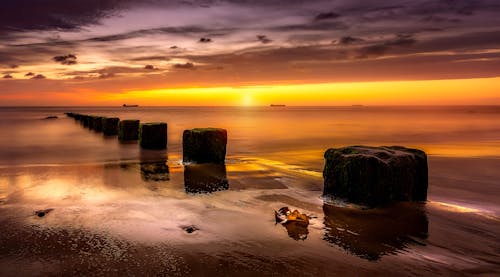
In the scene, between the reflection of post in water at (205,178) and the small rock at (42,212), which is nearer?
the small rock at (42,212)

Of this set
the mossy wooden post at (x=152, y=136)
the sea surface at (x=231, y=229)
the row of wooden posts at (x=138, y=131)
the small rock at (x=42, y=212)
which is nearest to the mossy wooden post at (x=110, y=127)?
the row of wooden posts at (x=138, y=131)

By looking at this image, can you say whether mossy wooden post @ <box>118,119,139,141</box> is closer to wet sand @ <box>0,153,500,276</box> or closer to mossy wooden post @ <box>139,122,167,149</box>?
mossy wooden post @ <box>139,122,167,149</box>

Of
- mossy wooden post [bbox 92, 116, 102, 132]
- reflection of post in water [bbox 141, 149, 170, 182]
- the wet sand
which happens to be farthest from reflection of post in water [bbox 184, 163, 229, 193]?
mossy wooden post [bbox 92, 116, 102, 132]

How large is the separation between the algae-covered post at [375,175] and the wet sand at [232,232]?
250 millimetres

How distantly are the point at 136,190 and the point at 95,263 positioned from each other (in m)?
3.49

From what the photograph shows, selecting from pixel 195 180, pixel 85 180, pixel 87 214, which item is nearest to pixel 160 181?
pixel 195 180

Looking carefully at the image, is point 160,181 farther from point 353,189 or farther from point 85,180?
point 353,189

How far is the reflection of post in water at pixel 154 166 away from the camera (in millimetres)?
8758

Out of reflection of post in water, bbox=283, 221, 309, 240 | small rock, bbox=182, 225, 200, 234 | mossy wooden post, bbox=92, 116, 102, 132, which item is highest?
mossy wooden post, bbox=92, 116, 102, 132

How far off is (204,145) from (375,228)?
6.25 meters

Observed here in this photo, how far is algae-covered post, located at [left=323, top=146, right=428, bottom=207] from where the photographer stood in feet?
19.3

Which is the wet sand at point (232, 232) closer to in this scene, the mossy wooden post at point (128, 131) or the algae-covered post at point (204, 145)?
the algae-covered post at point (204, 145)

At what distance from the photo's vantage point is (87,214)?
18.6 ft

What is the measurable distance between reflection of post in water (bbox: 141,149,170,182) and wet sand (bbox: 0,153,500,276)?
421 mm
